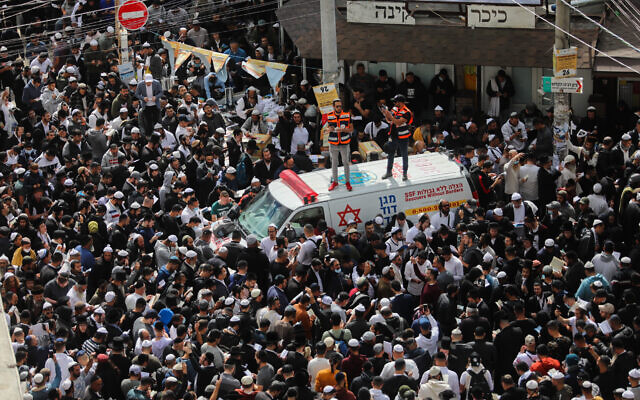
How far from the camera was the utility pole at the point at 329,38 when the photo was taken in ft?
61.2

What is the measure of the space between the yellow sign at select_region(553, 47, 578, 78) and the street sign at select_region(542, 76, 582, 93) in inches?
4.2

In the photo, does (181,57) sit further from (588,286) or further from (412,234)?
(588,286)

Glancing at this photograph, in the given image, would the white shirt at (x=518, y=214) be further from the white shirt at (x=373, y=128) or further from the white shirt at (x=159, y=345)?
the white shirt at (x=159, y=345)

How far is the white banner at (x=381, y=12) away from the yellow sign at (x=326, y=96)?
475 cm

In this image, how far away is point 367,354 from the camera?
14.0 metres

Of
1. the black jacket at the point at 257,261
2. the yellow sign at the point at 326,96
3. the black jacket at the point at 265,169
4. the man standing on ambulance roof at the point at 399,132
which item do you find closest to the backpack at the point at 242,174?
the black jacket at the point at 265,169

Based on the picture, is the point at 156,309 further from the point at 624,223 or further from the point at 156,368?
Answer: the point at 624,223

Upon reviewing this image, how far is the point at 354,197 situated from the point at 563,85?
4490 millimetres

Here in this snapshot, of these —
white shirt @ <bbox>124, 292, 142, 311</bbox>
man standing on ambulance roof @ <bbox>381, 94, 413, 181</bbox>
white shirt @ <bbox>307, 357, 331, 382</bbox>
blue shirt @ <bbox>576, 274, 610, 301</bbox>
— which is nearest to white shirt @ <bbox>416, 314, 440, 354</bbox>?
white shirt @ <bbox>307, 357, 331, 382</bbox>

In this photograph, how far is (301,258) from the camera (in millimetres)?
16406

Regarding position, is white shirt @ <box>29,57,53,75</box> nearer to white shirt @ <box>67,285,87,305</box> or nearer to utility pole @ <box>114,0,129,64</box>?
utility pole @ <box>114,0,129,64</box>

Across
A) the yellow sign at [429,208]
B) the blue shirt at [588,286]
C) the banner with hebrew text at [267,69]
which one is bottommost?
the blue shirt at [588,286]

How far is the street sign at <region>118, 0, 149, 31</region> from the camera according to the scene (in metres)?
25.2

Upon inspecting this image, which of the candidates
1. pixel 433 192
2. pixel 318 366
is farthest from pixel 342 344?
pixel 433 192
